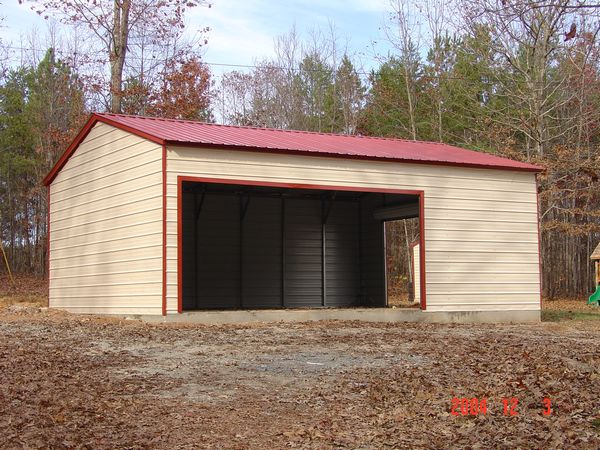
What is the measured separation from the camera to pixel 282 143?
17.0 meters

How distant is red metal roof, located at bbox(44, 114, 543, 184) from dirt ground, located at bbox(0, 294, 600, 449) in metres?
4.24

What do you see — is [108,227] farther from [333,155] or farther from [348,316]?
[348,316]

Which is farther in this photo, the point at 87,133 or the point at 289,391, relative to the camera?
the point at 87,133

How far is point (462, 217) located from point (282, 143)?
4317 mm

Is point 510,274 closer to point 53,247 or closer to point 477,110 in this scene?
point 53,247

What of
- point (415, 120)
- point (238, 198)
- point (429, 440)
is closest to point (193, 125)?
point (238, 198)

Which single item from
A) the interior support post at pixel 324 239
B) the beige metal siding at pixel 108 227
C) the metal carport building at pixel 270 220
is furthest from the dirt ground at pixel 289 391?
the interior support post at pixel 324 239

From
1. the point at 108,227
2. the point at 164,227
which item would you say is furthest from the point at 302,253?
A: the point at 164,227

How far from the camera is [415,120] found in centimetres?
3566

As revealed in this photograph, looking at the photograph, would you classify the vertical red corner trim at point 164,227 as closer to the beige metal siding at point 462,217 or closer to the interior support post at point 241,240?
the beige metal siding at point 462,217

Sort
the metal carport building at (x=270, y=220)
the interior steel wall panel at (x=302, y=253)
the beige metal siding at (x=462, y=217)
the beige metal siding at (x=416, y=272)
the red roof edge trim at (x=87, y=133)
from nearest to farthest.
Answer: the metal carport building at (x=270, y=220) → the red roof edge trim at (x=87, y=133) → the beige metal siding at (x=462, y=217) → the interior steel wall panel at (x=302, y=253) → the beige metal siding at (x=416, y=272)

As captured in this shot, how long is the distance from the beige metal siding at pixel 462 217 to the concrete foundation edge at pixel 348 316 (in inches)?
6.6

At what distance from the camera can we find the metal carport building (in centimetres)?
1539

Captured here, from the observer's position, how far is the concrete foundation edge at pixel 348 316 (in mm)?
14859
